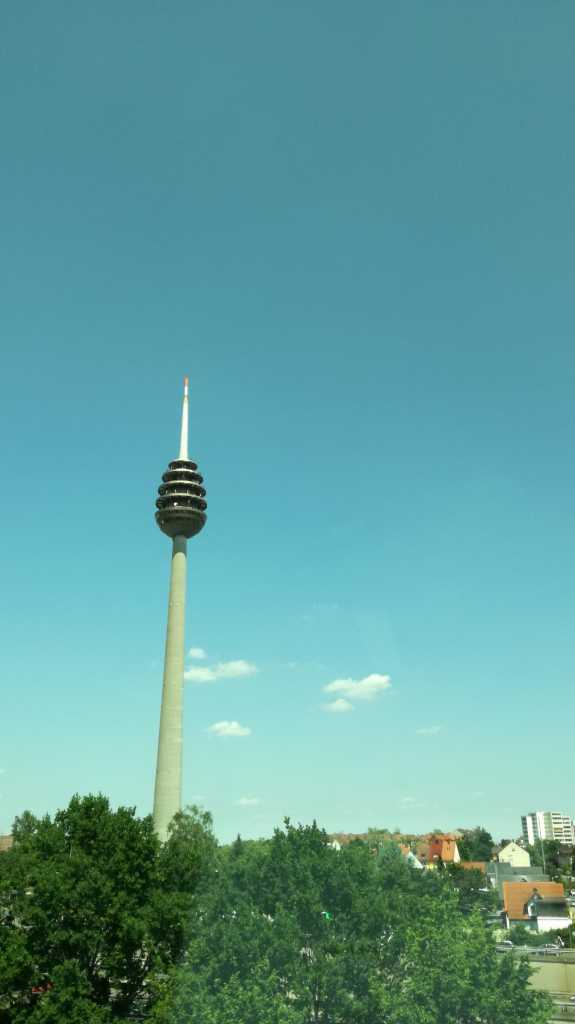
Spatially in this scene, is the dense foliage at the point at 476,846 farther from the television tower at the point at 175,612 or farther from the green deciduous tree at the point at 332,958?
the green deciduous tree at the point at 332,958

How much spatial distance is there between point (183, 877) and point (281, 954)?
26.5 feet

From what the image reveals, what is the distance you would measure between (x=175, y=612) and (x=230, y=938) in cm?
4619

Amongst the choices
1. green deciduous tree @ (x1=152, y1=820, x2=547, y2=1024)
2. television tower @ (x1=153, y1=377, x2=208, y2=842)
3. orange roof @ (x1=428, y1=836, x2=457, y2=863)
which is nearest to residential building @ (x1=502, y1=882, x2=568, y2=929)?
television tower @ (x1=153, y1=377, x2=208, y2=842)

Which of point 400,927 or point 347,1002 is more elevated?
point 400,927

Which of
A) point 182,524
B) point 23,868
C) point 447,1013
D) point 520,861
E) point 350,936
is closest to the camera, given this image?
point 447,1013

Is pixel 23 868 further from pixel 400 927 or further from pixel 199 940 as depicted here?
pixel 400 927

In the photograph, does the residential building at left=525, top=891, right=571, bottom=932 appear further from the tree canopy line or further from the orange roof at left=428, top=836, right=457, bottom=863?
the orange roof at left=428, top=836, right=457, bottom=863

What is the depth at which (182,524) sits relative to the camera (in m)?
76.8

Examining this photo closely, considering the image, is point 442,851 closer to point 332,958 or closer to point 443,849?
point 443,849

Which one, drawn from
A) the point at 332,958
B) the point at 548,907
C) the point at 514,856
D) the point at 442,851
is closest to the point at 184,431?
the point at 548,907

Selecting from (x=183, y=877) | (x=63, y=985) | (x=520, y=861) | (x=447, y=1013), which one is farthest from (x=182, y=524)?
(x=520, y=861)

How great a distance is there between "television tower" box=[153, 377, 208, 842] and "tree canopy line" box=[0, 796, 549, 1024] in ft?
105

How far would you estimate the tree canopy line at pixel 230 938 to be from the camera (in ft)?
85.1

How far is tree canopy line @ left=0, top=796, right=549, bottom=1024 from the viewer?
25953mm
